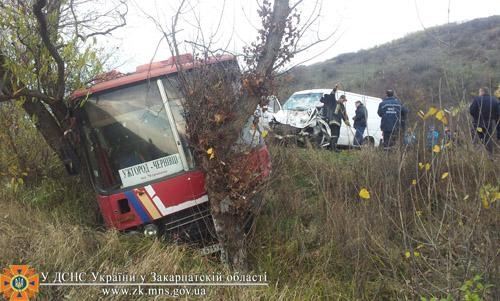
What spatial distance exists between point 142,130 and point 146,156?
0.28 metres

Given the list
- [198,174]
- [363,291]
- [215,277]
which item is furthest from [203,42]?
[363,291]

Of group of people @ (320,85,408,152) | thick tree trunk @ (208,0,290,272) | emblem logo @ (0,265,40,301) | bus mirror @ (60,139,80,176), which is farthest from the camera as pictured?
group of people @ (320,85,408,152)

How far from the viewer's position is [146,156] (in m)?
4.01

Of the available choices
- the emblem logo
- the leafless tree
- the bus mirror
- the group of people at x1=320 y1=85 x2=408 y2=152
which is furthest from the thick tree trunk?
the group of people at x1=320 y1=85 x2=408 y2=152

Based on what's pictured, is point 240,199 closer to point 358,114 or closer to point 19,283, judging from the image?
point 19,283

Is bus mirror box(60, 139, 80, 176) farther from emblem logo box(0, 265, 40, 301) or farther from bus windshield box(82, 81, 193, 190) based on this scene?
emblem logo box(0, 265, 40, 301)

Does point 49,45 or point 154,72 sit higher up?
point 49,45

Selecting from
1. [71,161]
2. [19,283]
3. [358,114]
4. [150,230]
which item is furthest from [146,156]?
[358,114]

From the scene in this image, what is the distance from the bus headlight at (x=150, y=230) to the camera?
397 centimetres

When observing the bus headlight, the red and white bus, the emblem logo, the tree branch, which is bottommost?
the bus headlight

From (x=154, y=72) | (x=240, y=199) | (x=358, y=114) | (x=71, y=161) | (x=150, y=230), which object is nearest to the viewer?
(x=240, y=199)

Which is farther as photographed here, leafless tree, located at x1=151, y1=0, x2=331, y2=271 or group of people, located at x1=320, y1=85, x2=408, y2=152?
group of people, located at x1=320, y1=85, x2=408, y2=152

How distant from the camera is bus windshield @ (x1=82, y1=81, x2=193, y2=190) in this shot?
3.99 metres

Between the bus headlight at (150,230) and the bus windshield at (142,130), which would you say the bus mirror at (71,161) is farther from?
the bus headlight at (150,230)
